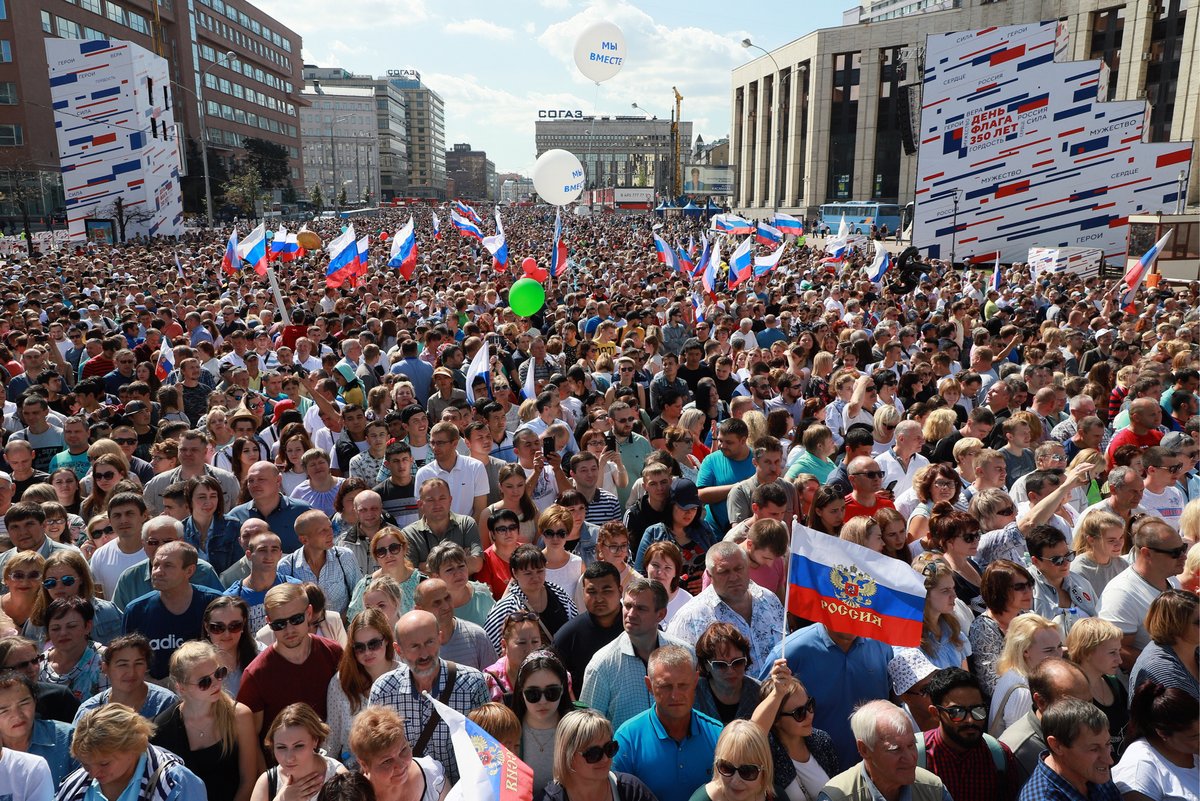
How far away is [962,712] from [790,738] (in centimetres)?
66

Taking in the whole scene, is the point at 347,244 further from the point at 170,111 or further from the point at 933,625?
the point at 170,111

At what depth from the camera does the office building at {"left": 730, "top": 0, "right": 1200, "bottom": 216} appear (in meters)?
43.2

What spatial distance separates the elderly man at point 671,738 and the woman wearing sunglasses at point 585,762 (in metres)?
0.19

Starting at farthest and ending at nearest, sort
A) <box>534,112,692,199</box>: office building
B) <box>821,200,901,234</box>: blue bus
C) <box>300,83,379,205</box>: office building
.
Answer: <box>300,83,379,205</box>: office building < <box>534,112,692,199</box>: office building < <box>821,200,901,234</box>: blue bus

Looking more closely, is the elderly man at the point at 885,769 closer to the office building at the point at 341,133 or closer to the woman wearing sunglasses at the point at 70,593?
the woman wearing sunglasses at the point at 70,593

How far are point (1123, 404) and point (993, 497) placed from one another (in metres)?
3.89

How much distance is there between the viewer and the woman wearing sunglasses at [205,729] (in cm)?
351

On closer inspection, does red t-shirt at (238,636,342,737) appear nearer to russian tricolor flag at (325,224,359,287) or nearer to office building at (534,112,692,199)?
russian tricolor flag at (325,224,359,287)

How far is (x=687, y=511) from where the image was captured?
5406mm

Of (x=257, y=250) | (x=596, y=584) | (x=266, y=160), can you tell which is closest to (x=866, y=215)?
(x=257, y=250)

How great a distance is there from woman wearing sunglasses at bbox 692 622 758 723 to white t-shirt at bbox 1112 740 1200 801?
137 centimetres

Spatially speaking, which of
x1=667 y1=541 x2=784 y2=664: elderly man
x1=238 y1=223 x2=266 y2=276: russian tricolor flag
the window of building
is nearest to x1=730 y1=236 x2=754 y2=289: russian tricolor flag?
x1=238 y1=223 x2=266 y2=276: russian tricolor flag

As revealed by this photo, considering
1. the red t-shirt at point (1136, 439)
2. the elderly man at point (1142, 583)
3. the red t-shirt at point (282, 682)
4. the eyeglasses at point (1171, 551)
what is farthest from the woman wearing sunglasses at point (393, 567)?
the red t-shirt at point (1136, 439)

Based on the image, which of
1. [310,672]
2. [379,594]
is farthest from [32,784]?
[379,594]
